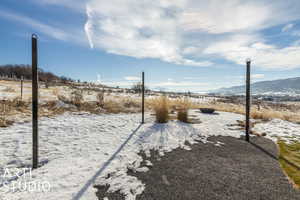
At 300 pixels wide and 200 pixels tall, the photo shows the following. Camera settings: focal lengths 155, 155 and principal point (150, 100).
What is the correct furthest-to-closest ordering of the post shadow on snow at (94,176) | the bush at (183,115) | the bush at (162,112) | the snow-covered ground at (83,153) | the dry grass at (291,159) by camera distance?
the bush at (183,115)
the bush at (162,112)
the dry grass at (291,159)
the snow-covered ground at (83,153)
the post shadow on snow at (94,176)

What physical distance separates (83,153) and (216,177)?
263cm

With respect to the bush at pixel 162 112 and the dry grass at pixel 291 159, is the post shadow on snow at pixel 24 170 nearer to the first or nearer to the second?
the dry grass at pixel 291 159

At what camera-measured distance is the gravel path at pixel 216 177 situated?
6.79 ft

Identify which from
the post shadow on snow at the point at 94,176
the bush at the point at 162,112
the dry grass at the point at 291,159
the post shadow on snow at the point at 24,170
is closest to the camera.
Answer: the post shadow on snow at the point at 94,176

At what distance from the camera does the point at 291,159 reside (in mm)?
3322

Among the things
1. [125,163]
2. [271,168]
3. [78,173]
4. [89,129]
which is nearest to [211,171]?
[271,168]

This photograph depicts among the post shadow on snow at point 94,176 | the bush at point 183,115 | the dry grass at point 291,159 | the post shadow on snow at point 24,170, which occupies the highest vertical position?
the bush at point 183,115

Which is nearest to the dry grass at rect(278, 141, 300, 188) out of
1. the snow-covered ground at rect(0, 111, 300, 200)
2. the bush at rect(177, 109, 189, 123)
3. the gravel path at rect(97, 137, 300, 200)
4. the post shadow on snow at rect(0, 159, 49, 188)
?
the gravel path at rect(97, 137, 300, 200)

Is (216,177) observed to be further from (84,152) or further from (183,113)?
(183,113)

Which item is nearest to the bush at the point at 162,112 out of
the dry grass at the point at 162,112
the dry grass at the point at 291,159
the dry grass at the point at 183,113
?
the dry grass at the point at 162,112

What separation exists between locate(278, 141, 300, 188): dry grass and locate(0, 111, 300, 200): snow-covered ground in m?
1.30

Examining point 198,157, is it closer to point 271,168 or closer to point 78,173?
point 271,168

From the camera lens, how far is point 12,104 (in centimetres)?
760

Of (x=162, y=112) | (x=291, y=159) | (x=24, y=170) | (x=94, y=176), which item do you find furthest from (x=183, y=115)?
(x=24, y=170)
